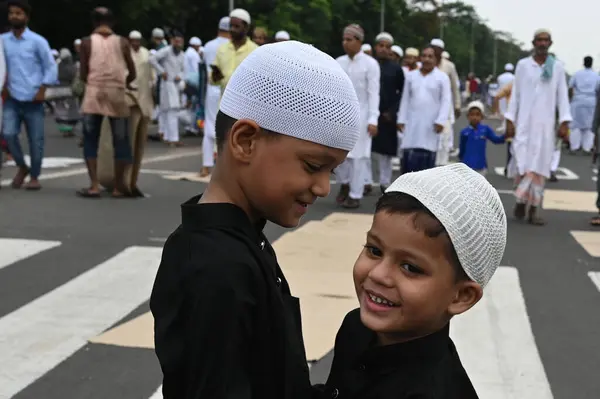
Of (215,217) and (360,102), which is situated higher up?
(215,217)

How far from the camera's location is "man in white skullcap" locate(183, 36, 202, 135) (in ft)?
65.1

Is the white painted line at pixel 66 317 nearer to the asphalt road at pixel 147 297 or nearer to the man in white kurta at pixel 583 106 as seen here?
the asphalt road at pixel 147 297

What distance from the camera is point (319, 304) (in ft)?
18.6

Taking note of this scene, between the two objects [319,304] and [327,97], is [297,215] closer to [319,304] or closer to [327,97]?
[327,97]

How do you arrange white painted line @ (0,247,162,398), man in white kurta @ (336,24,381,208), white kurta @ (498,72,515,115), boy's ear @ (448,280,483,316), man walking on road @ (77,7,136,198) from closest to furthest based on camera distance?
1. boy's ear @ (448,280,483,316)
2. white painted line @ (0,247,162,398)
3. man walking on road @ (77,7,136,198)
4. man in white kurta @ (336,24,381,208)
5. white kurta @ (498,72,515,115)

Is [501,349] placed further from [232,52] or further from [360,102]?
[232,52]

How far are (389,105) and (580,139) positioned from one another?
35.3 feet


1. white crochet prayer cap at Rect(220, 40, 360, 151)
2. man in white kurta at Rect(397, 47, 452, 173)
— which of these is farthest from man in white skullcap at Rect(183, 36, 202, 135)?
white crochet prayer cap at Rect(220, 40, 360, 151)

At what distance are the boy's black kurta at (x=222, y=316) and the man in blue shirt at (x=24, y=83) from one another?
9319mm

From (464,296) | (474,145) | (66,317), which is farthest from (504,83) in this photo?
(464,296)

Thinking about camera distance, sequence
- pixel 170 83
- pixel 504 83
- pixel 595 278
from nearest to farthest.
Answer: pixel 595 278
pixel 170 83
pixel 504 83

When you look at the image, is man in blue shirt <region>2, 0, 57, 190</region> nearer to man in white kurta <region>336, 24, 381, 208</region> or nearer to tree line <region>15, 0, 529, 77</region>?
man in white kurta <region>336, 24, 381, 208</region>

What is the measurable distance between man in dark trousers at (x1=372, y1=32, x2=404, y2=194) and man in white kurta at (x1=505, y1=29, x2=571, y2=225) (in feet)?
8.42

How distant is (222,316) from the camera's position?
160cm
